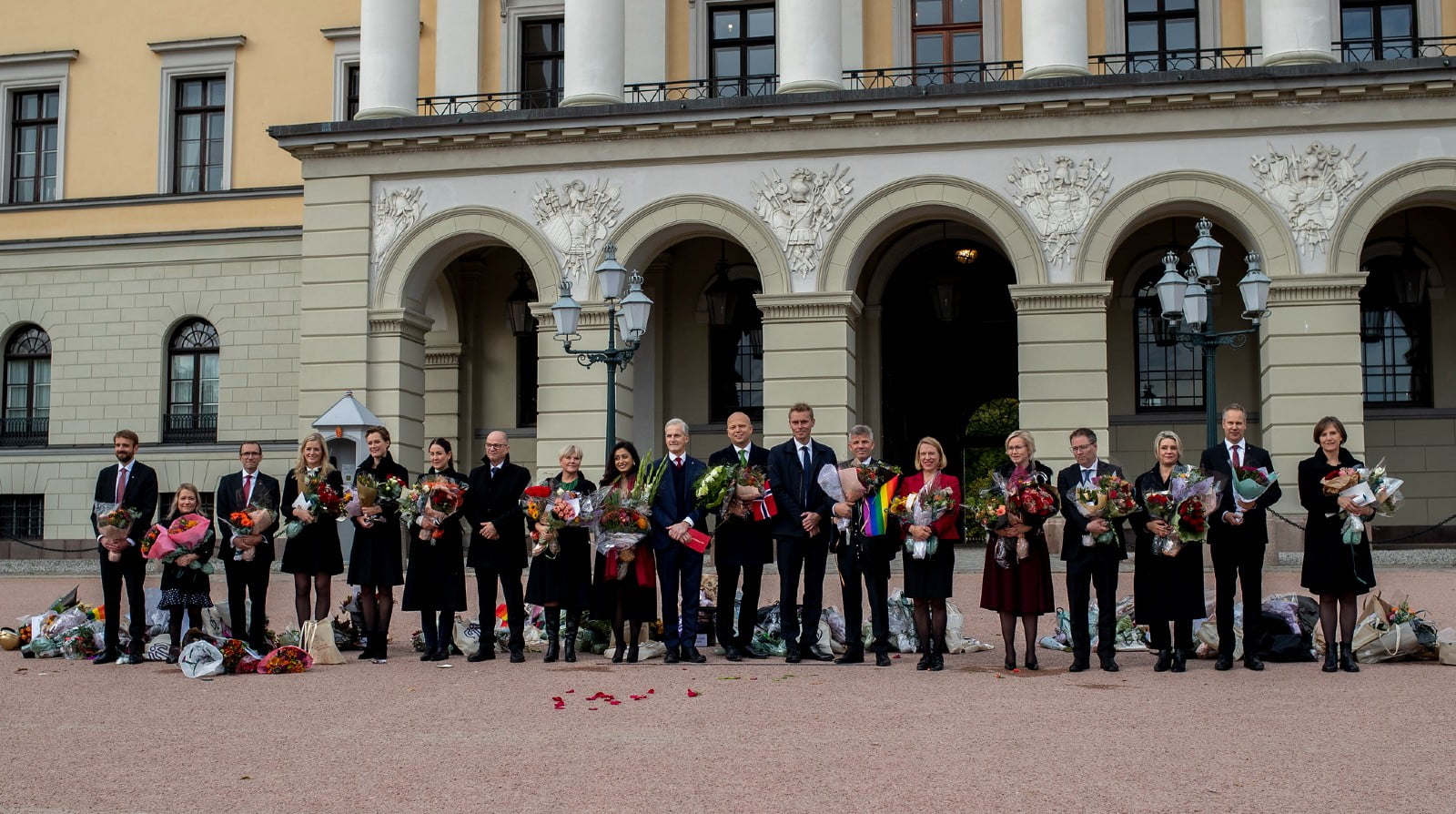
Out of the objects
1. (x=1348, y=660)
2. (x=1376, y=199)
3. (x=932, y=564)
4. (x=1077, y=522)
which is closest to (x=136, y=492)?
(x=932, y=564)

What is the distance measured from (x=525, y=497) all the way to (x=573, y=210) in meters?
12.2

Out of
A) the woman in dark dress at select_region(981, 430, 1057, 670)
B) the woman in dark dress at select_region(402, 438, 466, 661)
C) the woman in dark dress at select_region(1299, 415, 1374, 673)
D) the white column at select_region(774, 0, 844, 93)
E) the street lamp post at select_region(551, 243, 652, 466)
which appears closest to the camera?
the woman in dark dress at select_region(1299, 415, 1374, 673)

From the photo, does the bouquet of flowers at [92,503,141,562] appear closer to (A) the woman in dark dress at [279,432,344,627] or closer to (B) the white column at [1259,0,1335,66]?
(A) the woman in dark dress at [279,432,344,627]

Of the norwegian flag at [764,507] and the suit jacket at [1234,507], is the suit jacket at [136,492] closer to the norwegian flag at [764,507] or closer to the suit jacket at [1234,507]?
the norwegian flag at [764,507]

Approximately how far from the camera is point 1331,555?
36.8 ft

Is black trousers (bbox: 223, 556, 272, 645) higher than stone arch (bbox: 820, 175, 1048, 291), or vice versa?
stone arch (bbox: 820, 175, 1048, 291)

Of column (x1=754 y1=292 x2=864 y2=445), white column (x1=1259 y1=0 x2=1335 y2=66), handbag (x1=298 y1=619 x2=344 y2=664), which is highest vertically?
white column (x1=1259 y1=0 x2=1335 y2=66)

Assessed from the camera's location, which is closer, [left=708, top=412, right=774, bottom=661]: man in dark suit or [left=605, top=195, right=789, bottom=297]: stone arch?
[left=708, top=412, right=774, bottom=661]: man in dark suit

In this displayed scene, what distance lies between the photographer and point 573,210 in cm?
2383

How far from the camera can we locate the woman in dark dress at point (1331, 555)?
11156 millimetres

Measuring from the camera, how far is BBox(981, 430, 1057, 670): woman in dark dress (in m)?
11.3

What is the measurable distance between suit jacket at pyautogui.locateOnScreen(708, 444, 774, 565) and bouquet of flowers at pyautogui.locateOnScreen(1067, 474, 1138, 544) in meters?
2.49

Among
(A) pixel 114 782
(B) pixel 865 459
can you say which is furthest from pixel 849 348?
(A) pixel 114 782

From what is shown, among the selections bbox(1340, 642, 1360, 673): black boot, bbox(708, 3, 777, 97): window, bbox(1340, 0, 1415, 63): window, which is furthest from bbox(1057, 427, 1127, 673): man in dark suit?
bbox(1340, 0, 1415, 63): window
